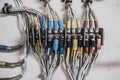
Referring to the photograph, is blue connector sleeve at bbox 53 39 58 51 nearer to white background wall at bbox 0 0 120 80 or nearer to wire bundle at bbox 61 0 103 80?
wire bundle at bbox 61 0 103 80

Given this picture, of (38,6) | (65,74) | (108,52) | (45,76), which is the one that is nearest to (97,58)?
(108,52)

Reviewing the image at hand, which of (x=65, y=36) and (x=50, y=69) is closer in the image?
(x=65, y=36)

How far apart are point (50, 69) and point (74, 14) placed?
0.42 metres

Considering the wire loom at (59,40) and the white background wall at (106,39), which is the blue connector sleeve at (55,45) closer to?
the wire loom at (59,40)

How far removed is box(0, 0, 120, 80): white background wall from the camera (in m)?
1.29

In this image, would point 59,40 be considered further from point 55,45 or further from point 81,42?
point 81,42

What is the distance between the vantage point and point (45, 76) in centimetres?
132

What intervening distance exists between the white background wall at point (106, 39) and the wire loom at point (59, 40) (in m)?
0.04

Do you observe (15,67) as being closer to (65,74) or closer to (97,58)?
(65,74)

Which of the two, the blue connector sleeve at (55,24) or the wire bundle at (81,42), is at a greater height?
the blue connector sleeve at (55,24)

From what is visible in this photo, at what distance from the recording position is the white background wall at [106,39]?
1290 mm

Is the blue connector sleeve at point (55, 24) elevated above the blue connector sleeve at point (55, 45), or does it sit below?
above

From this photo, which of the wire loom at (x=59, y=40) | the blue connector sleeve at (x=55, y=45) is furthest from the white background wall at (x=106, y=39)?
the blue connector sleeve at (x=55, y=45)

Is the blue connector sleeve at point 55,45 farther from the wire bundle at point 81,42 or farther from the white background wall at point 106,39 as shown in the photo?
the white background wall at point 106,39
